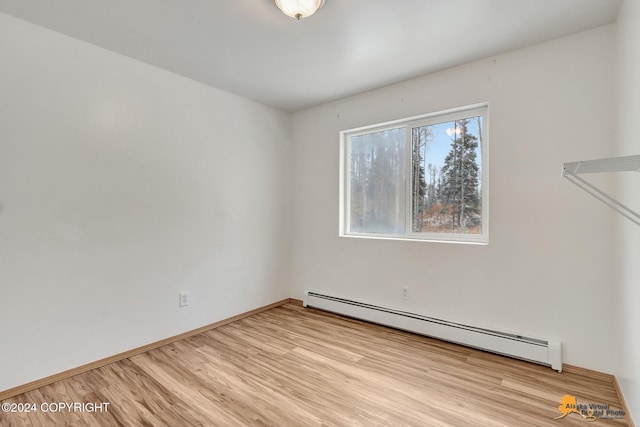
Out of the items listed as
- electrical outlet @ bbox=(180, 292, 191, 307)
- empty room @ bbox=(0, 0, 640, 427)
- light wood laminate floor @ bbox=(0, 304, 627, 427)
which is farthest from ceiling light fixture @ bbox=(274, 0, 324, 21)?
electrical outlet @ bbox=(180, 292, 191, 307)

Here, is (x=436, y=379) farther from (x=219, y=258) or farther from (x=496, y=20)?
(x=496, y=20)

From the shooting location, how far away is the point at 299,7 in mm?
1855

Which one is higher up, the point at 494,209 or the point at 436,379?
the point at 494,209

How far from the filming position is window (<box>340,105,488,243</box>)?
2.79 m

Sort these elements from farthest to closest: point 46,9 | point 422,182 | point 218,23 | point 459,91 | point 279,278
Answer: point 279,278
point 422,182
point 459,91
point 218,23
point 46,9

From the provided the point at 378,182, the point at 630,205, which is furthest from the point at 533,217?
the point at 378,182

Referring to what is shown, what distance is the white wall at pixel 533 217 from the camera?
2.18m

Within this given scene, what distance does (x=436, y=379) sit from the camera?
2193 mm

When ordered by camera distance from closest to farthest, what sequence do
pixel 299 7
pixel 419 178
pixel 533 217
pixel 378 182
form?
pixel 299 7 → pixel 533 217 → pixel 419 178 → pixel 378 182

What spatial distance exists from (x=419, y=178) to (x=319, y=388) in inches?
83.6

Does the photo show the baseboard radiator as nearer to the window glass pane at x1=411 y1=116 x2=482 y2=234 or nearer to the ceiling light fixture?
the window glass pane at x1=411 y1=116 x2=482 y2=234

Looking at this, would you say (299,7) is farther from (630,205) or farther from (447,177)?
(630,205)

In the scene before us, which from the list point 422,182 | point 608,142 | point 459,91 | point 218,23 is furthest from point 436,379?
point 218,23

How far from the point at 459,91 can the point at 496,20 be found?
0.70m
